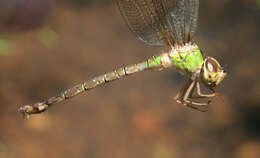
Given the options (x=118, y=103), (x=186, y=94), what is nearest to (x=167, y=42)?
(x=186, y=94)

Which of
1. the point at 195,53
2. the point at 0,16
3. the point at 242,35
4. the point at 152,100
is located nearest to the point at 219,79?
the point at 195,53

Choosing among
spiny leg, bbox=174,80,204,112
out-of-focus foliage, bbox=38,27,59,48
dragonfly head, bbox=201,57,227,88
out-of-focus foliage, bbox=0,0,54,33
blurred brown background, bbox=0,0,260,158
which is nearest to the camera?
dragonfly head, bbox=201,57,227,88

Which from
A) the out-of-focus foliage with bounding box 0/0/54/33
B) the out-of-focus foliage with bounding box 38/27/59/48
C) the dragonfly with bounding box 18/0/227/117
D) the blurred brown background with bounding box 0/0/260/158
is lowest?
the blurred brown background with bounding box 0/0/260/158

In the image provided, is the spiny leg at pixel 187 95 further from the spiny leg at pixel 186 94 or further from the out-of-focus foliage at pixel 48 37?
the out-of-focus foliage at pixel 48 37

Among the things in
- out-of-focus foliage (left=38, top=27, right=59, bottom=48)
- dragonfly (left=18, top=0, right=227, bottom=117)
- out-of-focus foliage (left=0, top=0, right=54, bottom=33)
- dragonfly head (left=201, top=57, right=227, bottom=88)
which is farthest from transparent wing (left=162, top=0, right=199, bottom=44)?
out-of-focus foliage (left=38, top=27, right=59, bottom=48)

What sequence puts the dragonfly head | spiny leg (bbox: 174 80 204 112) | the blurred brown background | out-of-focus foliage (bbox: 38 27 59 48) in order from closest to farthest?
the dragonfly head < spiny leg (bbox: 174 80 204 112) < the blurred brown background < out-of-focus foliage (bbox: 38 27 59 48)

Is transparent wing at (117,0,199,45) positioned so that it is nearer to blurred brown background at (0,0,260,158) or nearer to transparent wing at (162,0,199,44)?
transparent wing at (162,0,199,44)

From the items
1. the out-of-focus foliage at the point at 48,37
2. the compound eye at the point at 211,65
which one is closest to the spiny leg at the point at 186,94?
the compound eye at the point at 211,65
